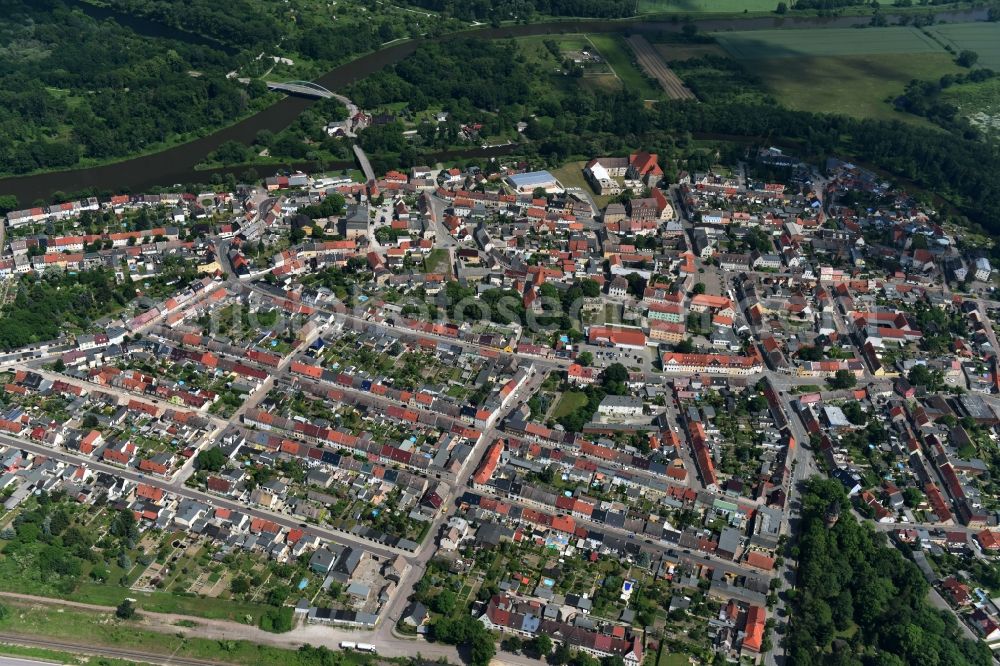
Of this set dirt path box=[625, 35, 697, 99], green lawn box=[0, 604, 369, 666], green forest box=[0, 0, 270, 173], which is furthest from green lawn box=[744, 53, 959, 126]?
green lawn box=[0, 604, 369, 666]

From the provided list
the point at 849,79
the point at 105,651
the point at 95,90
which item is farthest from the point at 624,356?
the point at 95,90

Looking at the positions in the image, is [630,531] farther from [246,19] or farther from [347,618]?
[246,19]

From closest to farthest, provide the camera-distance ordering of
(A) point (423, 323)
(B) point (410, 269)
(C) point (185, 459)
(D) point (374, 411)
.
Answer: (C) point (185, 459) → (D) point (374, 411) → (A) point (423, 323) → (B) point (410, 269)

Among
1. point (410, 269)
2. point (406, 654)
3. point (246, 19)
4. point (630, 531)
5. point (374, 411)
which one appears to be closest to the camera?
point (406, 654)

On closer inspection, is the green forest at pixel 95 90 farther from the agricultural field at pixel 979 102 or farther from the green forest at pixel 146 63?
the agricultural field at pixel 979 102

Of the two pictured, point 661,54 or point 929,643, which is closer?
point 929,643

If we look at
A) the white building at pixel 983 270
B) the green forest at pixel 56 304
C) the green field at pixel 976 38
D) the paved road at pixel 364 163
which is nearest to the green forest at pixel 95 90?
the paved road at pixel 364 163

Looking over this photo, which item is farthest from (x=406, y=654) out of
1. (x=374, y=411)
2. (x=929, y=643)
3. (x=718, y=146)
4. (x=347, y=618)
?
(x=718, y=146)

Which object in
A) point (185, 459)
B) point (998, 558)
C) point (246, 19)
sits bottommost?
point (998, 558)
